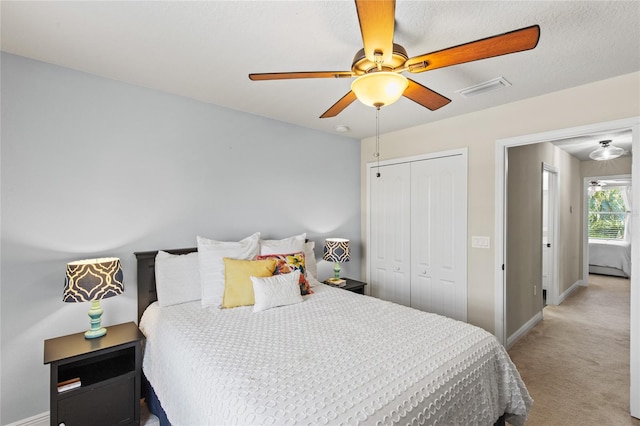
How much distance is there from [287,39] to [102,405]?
8.11 feet

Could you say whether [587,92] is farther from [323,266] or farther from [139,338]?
[139,338]

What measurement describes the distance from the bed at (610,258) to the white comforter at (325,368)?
6.82 m

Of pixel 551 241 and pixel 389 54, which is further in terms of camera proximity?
pixel 551 241

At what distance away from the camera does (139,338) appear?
1986 mm

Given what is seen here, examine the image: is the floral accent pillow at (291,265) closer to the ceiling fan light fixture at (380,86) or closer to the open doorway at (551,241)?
the ceiling fan light fixture at (380,86)

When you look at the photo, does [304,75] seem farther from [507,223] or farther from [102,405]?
[507,223]

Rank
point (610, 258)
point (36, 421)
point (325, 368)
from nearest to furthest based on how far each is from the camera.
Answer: point (325, 368)
point (36, 421)
point (610, 258)

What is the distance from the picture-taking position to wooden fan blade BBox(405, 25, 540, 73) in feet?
3.80

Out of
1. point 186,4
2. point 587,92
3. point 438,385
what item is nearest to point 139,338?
point 438,385

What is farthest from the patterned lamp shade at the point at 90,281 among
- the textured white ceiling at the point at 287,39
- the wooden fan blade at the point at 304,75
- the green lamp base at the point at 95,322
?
the wooden fan blade at the point at 304,75

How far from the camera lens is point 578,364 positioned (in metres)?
2.86

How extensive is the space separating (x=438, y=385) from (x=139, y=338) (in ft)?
6.06

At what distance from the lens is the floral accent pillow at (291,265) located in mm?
2523

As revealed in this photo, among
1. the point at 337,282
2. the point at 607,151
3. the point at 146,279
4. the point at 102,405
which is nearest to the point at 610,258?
the point at 607,151
